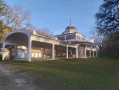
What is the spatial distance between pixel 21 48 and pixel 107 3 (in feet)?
66.7

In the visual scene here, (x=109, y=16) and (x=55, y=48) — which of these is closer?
(x=109, y=16)

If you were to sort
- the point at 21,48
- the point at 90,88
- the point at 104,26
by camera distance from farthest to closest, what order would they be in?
the point at 21,48, the point at 104,26, the point at 90,88


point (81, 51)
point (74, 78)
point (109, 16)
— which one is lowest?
point (74, 78)

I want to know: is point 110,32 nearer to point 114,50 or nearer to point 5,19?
point 5,19

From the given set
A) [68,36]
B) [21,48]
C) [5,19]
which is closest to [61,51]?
[68,36]

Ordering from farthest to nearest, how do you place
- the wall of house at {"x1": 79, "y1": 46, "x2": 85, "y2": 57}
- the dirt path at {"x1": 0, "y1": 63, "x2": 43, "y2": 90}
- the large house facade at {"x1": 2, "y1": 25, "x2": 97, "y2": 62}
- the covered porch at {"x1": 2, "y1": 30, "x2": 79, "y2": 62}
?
the wall of house at {"x1": 79, "y1": 46, "x2": 85, "y2": 57} → the large house facade at {"x1": 2, "y1": 25, "x2": 97, "y2": 62} → the covered porch at {"x1": 2, "y1": 30, "x2": 79, "y2": 62} → the dirt path at {"x1": 0, "y1": 63, "x2": 43, "y2": 90}

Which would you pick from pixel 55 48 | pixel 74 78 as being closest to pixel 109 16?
pixel 74 78

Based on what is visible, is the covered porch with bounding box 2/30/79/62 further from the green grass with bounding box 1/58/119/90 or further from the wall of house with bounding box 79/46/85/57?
the green grass with bounding box 1/58/119/90

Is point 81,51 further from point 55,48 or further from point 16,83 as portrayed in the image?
point 16,83

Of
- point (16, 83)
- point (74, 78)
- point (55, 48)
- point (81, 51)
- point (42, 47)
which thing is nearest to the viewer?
point (16, 83)

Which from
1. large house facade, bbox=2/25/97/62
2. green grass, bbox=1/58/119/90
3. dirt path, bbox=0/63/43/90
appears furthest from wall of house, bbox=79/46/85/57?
dirt path, bbox=0/63/43/90

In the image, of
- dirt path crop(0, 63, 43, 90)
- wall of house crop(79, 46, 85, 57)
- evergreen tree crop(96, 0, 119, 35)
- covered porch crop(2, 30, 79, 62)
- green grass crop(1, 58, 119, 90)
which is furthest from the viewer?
wall of house crop(79, 46, 85, 57)

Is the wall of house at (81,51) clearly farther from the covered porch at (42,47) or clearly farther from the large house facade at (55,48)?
the covered porch at (42,47)

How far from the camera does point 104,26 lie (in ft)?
52.7
